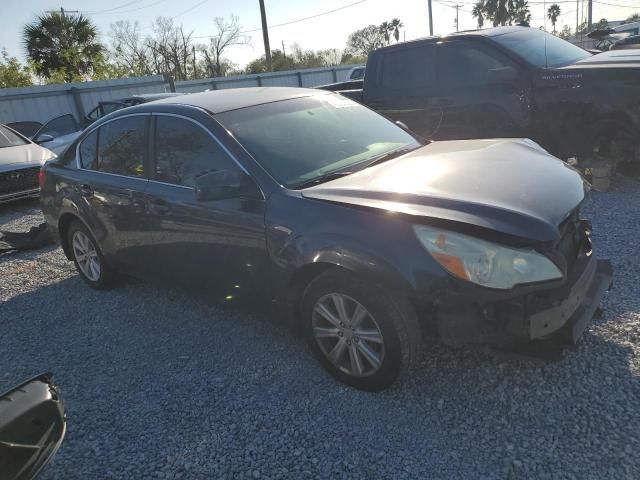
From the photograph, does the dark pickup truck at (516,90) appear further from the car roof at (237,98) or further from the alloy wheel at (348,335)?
the alloy wheel at (348,335)

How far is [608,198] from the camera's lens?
586 centimetres

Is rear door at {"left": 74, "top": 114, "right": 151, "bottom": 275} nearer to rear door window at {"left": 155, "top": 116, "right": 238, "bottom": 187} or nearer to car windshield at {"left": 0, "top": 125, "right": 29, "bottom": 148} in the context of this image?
rear door window at {"left": 155, "top": 116, "right": 238, "bottom": 187}

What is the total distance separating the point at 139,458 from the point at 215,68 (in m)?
53.4

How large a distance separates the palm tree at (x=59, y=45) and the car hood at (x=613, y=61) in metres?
25.6

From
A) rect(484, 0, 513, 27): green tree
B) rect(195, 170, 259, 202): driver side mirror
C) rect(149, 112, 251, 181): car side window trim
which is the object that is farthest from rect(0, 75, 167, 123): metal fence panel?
rect(484, 0, 513, 27): green tree

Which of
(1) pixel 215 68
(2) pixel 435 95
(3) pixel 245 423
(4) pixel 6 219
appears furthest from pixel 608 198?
(1) pixel 215 68

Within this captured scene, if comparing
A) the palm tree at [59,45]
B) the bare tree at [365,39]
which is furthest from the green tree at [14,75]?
the bare tree at [365,39]

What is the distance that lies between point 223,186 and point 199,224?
1.61 feet

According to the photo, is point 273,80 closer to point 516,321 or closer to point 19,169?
point 19,169

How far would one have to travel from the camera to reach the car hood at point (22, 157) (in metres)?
8.79

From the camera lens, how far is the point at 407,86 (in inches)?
275

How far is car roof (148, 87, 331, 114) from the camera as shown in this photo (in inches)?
145

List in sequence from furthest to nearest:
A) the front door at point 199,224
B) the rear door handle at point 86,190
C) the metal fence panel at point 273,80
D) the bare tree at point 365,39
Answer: the bare tree at point 365,39, the metal fence panel at point 273,80, the rear door handle at point 86,190, the front door at point 199,224

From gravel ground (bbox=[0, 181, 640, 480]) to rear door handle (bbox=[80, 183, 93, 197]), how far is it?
120 cm
